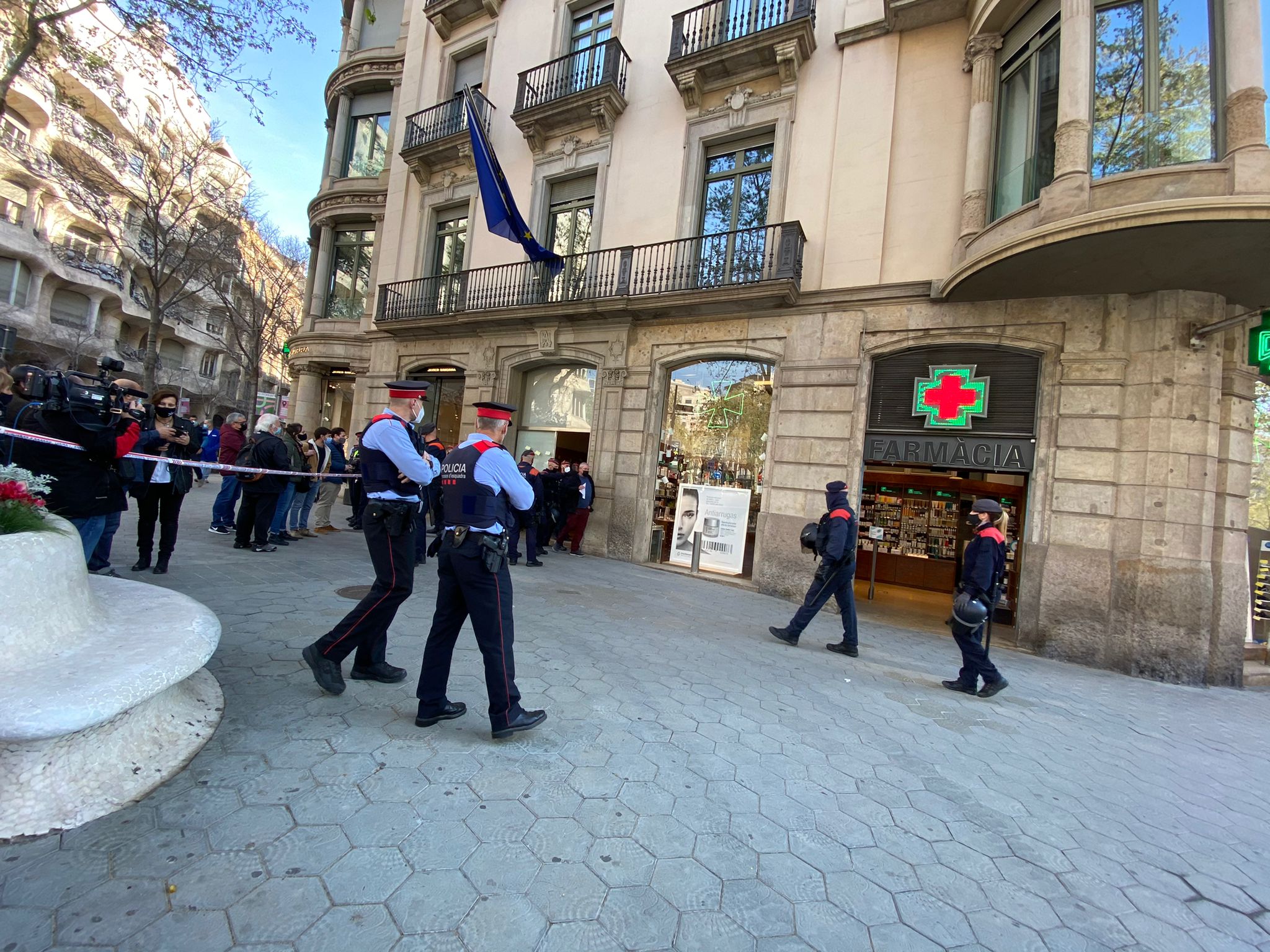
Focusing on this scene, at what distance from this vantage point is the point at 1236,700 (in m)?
5.98

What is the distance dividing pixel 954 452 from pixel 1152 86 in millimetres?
4684

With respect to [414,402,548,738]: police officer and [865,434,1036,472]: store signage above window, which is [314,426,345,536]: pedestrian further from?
[865,434,1036,472]: store signage above window

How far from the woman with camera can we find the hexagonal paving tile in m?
5.90

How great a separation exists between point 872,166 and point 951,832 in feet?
31.2

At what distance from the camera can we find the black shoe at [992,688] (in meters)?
5.07

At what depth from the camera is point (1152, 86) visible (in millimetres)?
6516

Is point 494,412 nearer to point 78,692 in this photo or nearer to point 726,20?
point 78,692

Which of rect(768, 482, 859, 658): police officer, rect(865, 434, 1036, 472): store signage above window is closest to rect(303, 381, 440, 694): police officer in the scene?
rect(768, 482, 859, 658): police officer

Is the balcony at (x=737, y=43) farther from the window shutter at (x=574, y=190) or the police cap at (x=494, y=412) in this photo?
the police cap at (x=494, y=412)

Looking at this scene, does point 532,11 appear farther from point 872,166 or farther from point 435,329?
point 872,166

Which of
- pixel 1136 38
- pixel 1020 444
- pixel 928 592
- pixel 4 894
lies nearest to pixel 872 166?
pixel 1136 38

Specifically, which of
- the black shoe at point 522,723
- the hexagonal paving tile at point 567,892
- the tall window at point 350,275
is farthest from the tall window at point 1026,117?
the tall window at point 350,275

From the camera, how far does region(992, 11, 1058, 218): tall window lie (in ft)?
24.2

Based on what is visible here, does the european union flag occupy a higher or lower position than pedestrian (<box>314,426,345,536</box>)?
higher
